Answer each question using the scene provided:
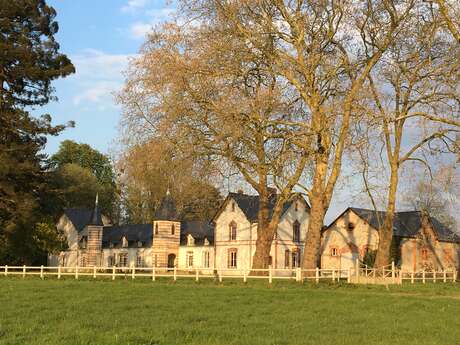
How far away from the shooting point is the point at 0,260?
4641cm

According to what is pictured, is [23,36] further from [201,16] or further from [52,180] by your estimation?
[201,16]

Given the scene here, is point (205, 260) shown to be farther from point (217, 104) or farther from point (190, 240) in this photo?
point (217, 104)

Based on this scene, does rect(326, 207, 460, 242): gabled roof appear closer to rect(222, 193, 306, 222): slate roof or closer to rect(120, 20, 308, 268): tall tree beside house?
rect(222, 193, 306, 222): slate roof

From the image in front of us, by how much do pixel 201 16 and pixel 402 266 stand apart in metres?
31.0

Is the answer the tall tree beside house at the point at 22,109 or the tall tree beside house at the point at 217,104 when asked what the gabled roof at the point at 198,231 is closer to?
the tall tree beside house at the point at 22,109

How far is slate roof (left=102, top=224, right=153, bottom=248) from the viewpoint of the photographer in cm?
6177

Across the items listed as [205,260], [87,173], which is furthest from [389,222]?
[87,173]

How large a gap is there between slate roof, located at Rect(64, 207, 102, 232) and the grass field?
44.9 meters

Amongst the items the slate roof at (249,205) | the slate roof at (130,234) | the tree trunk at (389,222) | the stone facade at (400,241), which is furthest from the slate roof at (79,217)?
the tree trunk at (389,222)

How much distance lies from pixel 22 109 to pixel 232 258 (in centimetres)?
2295

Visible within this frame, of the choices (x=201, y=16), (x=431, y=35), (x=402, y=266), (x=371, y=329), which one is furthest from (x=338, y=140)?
(x=402, y=266)

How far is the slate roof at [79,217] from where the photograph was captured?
6412 cm

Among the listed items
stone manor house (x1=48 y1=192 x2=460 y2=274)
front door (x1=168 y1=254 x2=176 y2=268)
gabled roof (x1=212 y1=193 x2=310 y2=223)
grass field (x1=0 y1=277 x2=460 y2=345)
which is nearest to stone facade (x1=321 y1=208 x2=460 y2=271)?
stone manor house (x1=48 y1=192 x2=460 y2=274)

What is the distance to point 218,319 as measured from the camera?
1338 cm
